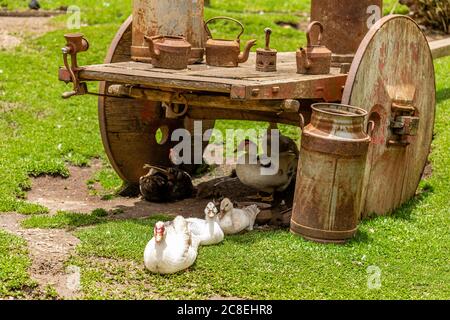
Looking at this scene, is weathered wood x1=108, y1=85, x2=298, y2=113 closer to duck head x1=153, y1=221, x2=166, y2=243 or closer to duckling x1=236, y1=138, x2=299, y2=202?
duckling x1=236, y1=138, x2=299, y2=202

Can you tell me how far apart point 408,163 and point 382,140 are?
754 millimetres

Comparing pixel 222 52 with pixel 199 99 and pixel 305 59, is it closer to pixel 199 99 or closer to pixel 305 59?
pixel 199 99

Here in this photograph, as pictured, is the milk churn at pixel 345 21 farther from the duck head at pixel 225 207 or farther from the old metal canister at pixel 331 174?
the duck head at pixel 225 207

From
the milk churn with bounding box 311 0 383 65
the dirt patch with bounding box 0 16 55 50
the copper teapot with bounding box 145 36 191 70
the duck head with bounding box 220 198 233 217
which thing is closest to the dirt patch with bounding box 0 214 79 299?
the duck head with bounding box 220 198 233 217

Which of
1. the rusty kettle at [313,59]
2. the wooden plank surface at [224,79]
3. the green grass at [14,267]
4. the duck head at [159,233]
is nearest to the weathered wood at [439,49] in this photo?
the wooden plank surface at [224,79]

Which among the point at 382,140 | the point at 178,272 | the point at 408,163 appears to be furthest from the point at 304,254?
the point at 408,163

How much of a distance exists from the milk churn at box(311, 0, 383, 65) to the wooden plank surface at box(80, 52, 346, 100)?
596 millimetres

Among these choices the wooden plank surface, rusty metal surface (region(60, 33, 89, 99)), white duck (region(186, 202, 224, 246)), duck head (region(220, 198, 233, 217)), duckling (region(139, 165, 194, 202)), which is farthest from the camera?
duckling (region(139, 165, 194, 202))

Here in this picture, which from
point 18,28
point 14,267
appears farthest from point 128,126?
point 18,28

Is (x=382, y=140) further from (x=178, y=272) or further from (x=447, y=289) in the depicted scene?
(x=178, y=272)

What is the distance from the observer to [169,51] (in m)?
7.45

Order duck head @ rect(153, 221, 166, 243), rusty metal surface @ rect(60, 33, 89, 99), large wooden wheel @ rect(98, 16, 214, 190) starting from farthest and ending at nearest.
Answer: large wooden wheel @ rect(98, 16, 214, 190) → rusty metal surface @ rect(60, 33, 89, 99) → duck head @ rect(153, 221, 166, 243)

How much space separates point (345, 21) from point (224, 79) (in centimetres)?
209

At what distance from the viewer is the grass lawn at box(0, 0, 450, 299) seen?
6086 millimetres
